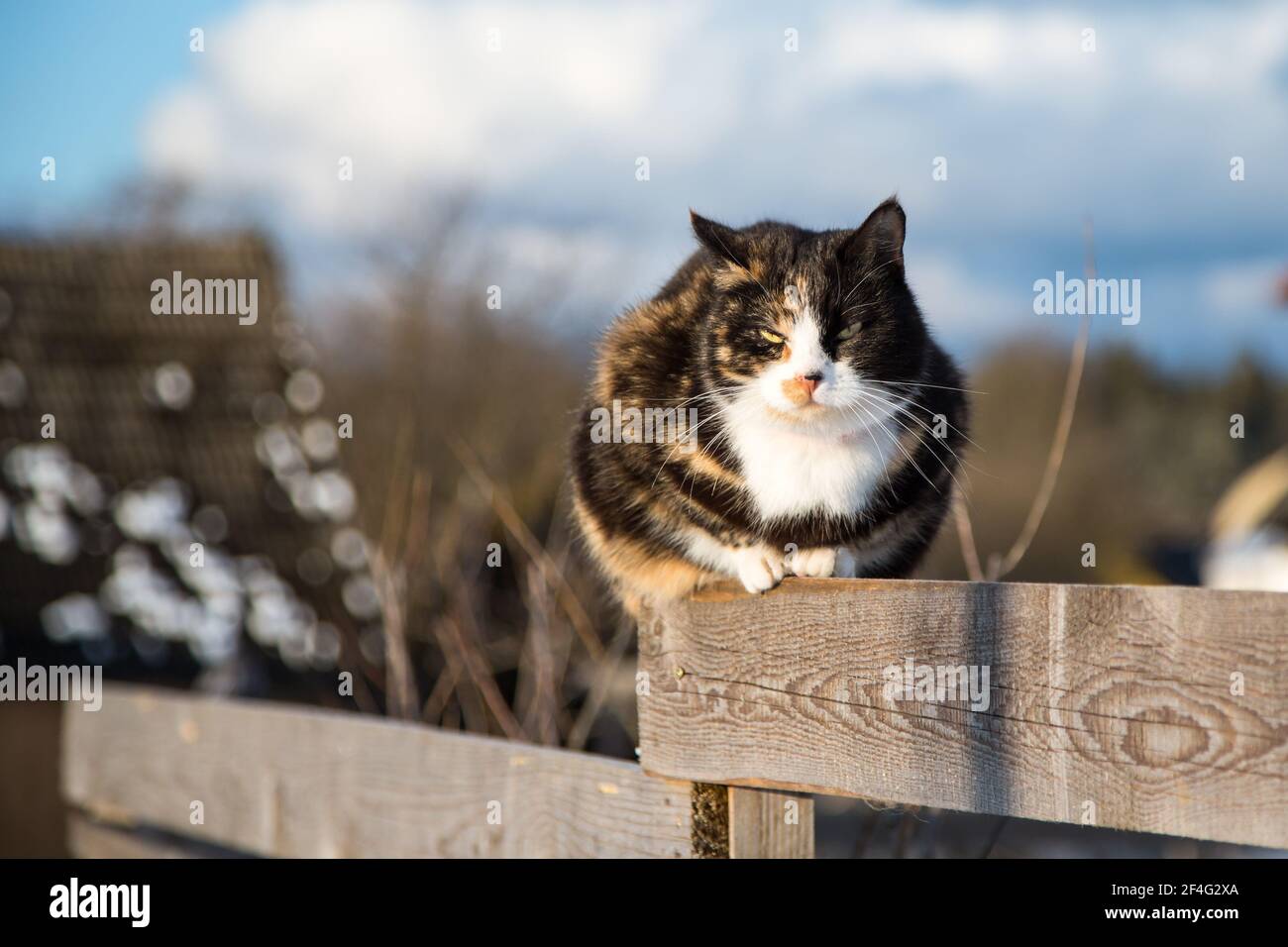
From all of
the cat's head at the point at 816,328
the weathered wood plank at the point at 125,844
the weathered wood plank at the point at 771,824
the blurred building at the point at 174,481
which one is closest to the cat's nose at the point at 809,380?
the cat's head at the point at 816,328

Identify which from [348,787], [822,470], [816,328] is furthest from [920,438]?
[348,787]

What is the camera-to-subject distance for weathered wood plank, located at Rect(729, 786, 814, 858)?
207 centimetres

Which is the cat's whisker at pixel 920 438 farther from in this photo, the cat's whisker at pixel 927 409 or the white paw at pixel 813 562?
the white paw at pixel 813 562

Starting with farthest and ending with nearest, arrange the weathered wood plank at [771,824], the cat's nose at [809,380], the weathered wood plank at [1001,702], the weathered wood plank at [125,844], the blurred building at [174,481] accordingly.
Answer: the blurred building at [174,481], the weathered wood plank at [125,844], the cat's nose at [809,380], the weathered wood plank at [771,824], the weathered wood plank at [1001,702]

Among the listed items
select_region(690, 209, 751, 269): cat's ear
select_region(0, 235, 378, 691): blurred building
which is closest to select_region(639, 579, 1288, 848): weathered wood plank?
select_region(690, 209, 751, 269): cat's ear

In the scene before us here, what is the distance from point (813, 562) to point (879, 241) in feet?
2.14

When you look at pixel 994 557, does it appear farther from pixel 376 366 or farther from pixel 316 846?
pixel 376 366

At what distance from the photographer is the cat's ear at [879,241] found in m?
2.31

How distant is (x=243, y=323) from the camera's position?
757 cm

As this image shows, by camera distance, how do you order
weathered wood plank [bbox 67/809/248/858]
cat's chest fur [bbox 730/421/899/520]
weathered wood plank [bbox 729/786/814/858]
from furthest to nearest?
weathered wood plank [bbox 67/809/248/858], cat's chest fur [bbox 730/421/899/520], weathered wood plank [bbox 729/786/814/858]

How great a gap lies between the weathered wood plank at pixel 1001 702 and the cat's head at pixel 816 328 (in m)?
0.43

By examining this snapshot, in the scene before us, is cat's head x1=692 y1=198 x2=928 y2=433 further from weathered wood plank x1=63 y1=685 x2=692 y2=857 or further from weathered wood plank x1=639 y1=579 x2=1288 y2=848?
weathered wood plank x1=63 y1=685 x2=692 y2=857

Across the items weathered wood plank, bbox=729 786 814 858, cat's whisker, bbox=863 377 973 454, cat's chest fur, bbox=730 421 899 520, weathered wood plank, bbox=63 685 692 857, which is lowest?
weathered wood plank, bbox=63 685 692 857

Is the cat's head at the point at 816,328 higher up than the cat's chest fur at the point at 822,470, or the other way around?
the cat's head at the point at 816,328
